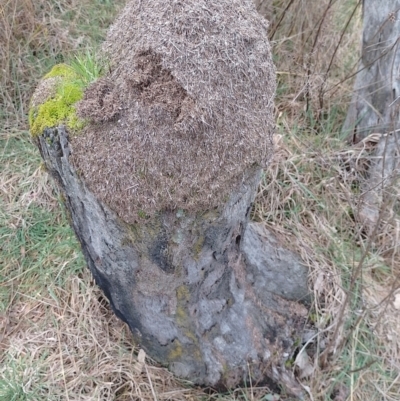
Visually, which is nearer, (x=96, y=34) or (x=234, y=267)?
(x=234, y=267)

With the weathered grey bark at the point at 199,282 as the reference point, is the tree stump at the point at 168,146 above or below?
above

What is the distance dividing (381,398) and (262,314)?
72 centimetres

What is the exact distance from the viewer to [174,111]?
126cm

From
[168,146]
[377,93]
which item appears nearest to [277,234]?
[377,93]

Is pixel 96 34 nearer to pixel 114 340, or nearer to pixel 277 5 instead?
pixel 277 5

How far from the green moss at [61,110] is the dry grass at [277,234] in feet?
3.15

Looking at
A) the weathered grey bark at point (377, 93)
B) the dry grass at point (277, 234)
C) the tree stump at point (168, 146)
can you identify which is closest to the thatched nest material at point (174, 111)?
the tree stump at point (168, 146)

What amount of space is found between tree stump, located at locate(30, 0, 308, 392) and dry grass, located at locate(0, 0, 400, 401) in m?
0.48

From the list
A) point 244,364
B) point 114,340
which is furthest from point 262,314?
point 114,340

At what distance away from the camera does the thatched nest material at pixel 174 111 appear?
4.15 feet

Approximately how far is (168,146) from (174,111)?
0.33ft

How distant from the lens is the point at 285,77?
2947 mm

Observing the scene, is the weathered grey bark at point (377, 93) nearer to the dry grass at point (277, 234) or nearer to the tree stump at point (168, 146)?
the dry grass at point (277, 234)

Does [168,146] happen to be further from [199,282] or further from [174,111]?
[199,282]
